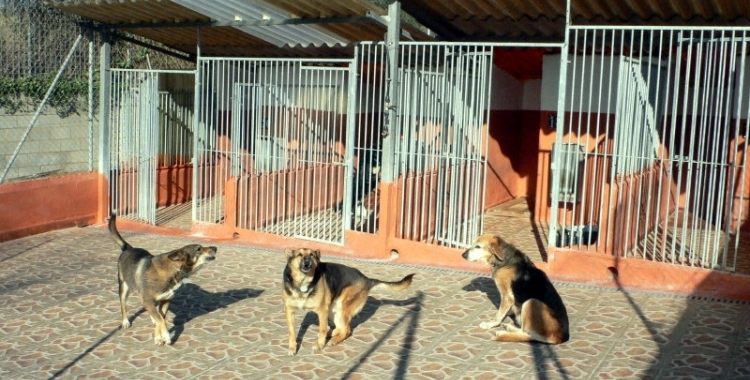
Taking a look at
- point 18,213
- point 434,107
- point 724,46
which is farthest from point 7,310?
point 724,46

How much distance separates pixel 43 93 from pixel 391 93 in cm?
697

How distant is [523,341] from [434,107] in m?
4.33

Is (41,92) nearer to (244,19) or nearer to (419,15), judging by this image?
(244,19)

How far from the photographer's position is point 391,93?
10.8 metres

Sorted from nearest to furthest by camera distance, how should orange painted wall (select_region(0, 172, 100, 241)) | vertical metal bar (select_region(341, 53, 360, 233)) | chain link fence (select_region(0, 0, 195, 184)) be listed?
1. vertical metal bar (select_region(341, 53, 360, 233))
2. orange painted wall (select_region(0, 172, 100, 241))
3. chain link fence (select_region(0, 0, 195, 184))

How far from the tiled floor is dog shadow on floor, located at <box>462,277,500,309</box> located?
23 millimetres

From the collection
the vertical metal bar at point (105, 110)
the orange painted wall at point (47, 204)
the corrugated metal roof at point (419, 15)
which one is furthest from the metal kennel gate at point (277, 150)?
the orange painted wall at point (47, 204)

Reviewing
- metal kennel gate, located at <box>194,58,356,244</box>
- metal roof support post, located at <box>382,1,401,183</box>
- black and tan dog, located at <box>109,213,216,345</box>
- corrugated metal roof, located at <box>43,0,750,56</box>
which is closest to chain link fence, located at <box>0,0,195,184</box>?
corrugated metal roof, located at <box>43,0,750,56</box>

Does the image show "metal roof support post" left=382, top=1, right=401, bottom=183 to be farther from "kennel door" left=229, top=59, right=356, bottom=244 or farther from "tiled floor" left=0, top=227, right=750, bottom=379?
"tiled floor" left=0, top=227, right=750, bottom=379

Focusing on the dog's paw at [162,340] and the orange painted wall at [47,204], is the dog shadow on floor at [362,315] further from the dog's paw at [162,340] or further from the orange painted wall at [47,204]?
the orange painted wall at [47,204]

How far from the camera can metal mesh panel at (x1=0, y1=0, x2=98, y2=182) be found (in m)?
14.0

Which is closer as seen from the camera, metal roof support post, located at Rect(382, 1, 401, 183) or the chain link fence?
metal roof support post, located at Rect(382, 1, 401, 183)

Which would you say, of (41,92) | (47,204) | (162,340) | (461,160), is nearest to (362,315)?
(162,340)

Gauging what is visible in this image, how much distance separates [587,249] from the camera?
32.4 feet
